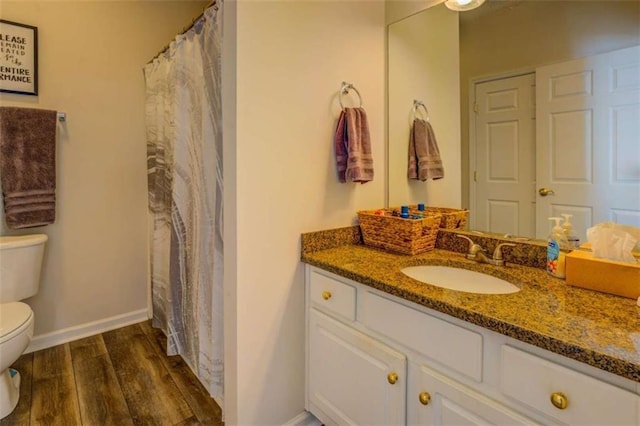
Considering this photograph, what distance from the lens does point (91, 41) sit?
2.24 m

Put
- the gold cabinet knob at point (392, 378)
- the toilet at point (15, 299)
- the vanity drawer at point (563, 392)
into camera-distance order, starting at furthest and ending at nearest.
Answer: the toilet at point (15, 299)
the gold cabinet knob at point (392, 378)
the vanity drawer at point (563, 392)

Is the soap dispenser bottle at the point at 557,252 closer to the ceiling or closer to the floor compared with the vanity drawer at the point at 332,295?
closer to the ceiling

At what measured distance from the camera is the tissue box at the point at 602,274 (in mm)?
917

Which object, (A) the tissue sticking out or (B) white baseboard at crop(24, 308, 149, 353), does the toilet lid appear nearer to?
(B) white baseboard at crop(24, 308, 149, 353)

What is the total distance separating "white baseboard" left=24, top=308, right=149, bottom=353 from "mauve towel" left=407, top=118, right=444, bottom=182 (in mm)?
2192

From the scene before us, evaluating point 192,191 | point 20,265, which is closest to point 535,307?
point 192,191

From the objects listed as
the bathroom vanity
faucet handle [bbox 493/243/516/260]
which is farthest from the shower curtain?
faucet handle [bbox 493/243/516/260]

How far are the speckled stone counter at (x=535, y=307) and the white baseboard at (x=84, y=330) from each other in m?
1.84

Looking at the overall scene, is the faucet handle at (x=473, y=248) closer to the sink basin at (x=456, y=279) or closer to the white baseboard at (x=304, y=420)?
the sink basin at (x=456, y=279)

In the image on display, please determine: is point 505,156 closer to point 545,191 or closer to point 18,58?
point 545,191

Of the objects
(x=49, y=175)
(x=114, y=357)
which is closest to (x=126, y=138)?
(x=49, y=175)

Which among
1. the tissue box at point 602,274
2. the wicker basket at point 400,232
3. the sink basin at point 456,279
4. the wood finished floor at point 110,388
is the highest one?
the wicker basket at point 400,232

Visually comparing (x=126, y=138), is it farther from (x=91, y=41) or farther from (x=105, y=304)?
(x=105, y=304)

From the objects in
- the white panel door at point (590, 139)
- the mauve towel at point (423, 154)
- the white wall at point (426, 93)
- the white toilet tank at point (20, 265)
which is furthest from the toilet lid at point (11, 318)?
the white panel door at point (590, 139)
